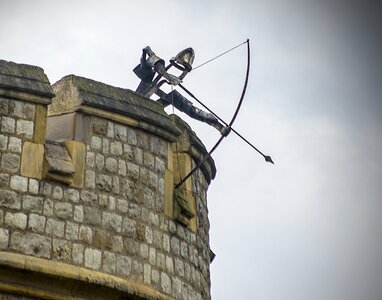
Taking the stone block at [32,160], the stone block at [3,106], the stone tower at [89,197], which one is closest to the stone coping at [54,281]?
the stone tower at [89,197]

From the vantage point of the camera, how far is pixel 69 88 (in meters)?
11.0

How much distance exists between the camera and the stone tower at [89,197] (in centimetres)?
1009

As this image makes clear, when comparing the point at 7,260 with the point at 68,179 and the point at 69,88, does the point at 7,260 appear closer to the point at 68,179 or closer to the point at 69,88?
the point at 68,179

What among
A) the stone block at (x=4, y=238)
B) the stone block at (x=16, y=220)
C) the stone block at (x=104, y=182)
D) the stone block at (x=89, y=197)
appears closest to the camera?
the stone block at (x=4, y=238)

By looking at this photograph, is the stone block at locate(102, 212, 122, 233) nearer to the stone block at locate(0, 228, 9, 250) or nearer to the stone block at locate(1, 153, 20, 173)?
the stone block at locate(1, 153, 20, 173)

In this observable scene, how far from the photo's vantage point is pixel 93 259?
410 inches

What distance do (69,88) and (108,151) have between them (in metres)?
0.60

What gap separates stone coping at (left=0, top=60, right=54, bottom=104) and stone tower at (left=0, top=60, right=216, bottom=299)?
10 millimetres

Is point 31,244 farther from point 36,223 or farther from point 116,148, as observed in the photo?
point 116,148

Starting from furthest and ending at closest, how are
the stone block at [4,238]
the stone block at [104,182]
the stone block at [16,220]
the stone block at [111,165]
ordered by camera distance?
the stone block at [111,165], the stone block at [104,182], the stone block at [16,220], the stone block at [4,238]

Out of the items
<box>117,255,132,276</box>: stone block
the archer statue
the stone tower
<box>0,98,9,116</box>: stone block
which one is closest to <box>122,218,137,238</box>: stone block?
the stone tower

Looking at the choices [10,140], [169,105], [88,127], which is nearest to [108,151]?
[88,127]

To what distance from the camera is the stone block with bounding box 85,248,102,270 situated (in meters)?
10.4

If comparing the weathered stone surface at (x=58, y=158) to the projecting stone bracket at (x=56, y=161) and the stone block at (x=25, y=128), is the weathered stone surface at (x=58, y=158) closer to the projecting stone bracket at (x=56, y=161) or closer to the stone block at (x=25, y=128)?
the projecting stone bracket at (x=56, y=161)
